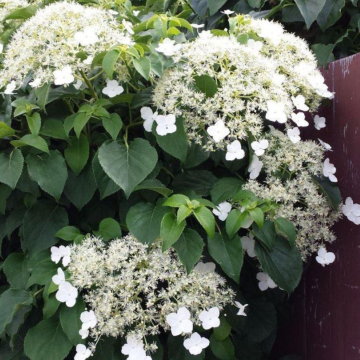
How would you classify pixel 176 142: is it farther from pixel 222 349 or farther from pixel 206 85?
pixel 222 349

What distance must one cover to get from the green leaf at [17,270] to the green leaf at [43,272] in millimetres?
95

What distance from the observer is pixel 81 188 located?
60.1 inches

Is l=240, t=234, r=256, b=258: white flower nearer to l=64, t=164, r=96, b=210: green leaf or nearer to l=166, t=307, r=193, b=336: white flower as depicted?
l=166, t=307, r=193, b=336: white flower

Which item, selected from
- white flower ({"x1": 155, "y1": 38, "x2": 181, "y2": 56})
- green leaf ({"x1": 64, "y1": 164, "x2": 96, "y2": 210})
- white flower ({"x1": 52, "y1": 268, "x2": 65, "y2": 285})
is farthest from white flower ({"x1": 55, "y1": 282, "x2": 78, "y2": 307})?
white flower ({"x1": 155, "y1": 38, "x2": 181, "y2": 56})

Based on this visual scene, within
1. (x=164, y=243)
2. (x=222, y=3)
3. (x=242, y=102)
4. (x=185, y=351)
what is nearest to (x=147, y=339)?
(x=185, y=351)

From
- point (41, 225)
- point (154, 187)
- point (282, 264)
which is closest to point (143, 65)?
point (154, 187)

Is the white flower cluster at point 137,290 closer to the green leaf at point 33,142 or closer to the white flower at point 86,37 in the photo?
the green leaf at point 33,142

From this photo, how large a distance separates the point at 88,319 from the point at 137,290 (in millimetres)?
133

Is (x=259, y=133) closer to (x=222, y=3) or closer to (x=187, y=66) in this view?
(x=187, y=66)

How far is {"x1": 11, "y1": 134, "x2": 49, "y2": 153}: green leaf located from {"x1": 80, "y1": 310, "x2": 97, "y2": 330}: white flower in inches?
16.3

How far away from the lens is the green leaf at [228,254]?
139 centimetres

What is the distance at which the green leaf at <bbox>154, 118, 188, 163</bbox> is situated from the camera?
1460mm

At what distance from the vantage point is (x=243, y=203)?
4.70ft

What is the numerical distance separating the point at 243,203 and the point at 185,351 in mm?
400
